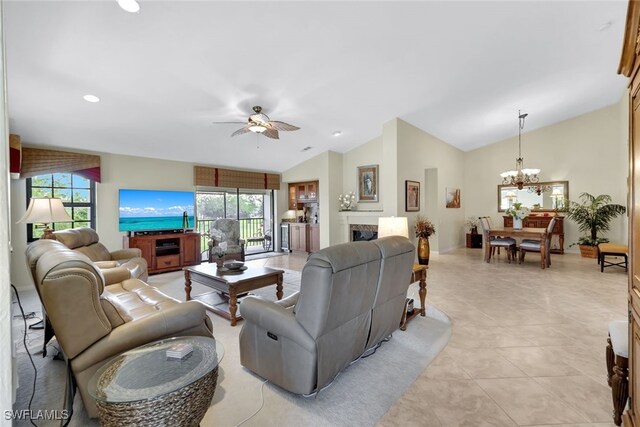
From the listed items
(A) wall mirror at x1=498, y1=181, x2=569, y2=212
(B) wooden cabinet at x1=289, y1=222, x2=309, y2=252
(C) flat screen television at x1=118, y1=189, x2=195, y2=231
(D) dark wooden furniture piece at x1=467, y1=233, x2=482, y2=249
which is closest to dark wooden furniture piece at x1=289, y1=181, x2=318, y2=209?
(B) wooden cabinet at x1=289, y1=222, x2=309, y2=252

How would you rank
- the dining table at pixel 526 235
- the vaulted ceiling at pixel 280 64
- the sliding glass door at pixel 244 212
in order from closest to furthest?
the vaulted ceiling at pixel 280 64 → the dining table at pixel 526 235 → the sliding glass door at pixel 244 212

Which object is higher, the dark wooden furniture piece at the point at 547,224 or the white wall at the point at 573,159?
the white wall at the point at 573,159

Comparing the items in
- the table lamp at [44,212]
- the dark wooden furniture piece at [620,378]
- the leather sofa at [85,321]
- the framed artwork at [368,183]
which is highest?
the framed artwork at [368,183]

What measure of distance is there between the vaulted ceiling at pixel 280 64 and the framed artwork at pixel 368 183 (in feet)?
4.96

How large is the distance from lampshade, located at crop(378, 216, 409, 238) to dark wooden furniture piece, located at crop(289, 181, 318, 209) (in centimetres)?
428

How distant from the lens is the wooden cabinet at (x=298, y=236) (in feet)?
25.1

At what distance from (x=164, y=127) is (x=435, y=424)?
506 centimetres

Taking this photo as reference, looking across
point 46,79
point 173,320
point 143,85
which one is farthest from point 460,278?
point 46,79

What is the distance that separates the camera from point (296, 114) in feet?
15.9

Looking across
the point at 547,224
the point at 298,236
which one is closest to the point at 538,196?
the point at 547,224

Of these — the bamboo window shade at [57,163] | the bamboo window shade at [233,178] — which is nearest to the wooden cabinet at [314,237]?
the bamboo window shade at [233,178]

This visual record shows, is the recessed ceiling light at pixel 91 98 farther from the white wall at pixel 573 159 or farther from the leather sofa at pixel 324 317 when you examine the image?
the white wall at pixel 573 159

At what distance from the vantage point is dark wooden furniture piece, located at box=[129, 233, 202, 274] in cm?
518

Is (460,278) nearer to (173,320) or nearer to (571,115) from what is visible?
(173,320)
